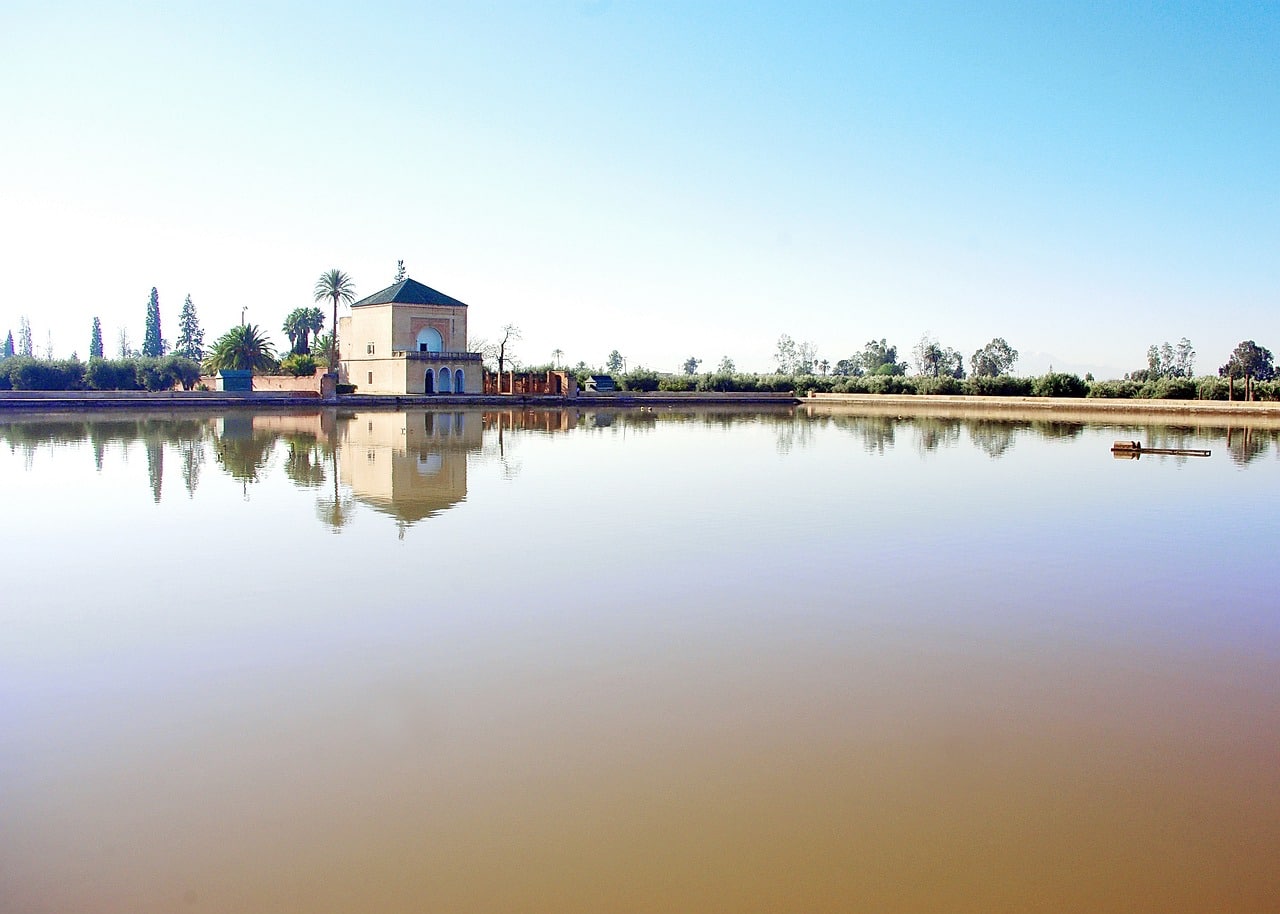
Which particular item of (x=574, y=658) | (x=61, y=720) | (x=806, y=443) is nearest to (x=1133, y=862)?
(x=574, y=658)

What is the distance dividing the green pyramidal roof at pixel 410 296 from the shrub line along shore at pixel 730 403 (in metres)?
5.06

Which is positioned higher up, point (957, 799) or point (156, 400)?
point (156, 400)

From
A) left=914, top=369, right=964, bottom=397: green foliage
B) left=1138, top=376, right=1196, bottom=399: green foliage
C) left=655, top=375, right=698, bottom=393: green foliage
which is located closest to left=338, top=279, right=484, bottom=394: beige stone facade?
left=655, top=375, right=698, bottom=393: green foliage

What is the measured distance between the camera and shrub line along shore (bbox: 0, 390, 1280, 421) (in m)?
32.4

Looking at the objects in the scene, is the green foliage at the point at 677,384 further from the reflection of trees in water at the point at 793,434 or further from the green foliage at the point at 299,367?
the reflection of trees in water at the point at 793,434

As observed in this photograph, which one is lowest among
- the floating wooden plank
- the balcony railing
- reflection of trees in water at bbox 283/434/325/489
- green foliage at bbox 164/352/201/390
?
the floating wooden plank

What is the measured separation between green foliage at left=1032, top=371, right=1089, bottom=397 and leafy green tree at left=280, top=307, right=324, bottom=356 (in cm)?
4232

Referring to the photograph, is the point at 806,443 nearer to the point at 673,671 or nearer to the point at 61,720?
the point at 673,671

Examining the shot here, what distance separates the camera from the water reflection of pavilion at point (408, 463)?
11.4m

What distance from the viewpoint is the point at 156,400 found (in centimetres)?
3334

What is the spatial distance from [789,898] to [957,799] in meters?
0.99

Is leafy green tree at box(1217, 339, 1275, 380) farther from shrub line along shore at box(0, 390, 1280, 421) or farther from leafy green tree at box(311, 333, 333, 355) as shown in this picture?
leafy green tree at box(311, 333, 333, 355)

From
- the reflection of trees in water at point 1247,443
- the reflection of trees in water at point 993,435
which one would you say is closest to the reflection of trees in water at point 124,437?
the reflection of trees in water at point 993,435

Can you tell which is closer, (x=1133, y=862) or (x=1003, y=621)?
(x=1133, y=862)
